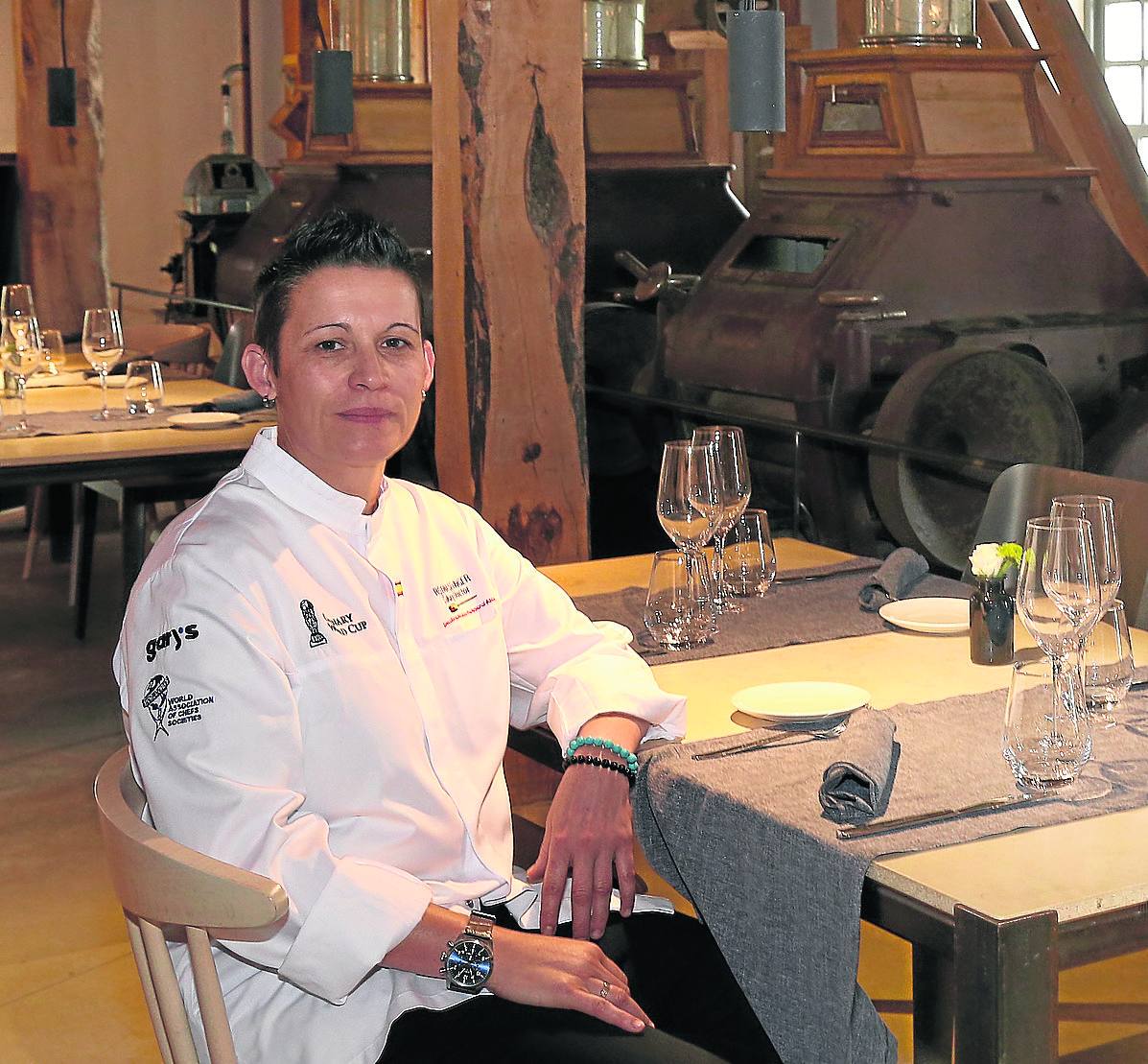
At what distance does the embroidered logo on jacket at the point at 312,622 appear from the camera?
1.81 metres

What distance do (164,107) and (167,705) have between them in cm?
1126

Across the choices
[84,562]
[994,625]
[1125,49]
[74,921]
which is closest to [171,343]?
[84,562]

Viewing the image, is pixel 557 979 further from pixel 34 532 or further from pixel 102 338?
pixel 34 532

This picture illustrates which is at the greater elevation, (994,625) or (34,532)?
(994,625)

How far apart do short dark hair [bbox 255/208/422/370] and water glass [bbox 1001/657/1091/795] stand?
841 mm

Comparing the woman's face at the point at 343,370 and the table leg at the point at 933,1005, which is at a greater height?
the woman's face at the point at 343,370

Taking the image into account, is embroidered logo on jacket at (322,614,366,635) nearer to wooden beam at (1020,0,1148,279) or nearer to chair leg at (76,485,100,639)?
chair leg at (76,485,100,639)

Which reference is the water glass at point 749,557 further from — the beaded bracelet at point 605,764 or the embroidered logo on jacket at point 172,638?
the embroidered logo on jacket at point 172,638

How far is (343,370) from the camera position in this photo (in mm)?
1928

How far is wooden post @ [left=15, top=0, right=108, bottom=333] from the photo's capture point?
7.48m

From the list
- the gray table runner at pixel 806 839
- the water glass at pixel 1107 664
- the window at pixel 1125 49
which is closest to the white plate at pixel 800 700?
the gray table runner at pixel 806 839

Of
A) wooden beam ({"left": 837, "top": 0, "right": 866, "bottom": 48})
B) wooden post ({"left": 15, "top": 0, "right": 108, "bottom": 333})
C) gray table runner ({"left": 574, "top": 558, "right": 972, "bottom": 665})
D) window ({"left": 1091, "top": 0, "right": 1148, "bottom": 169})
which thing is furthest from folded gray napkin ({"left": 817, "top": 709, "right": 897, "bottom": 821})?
window ({"left": 1091, "top": 0, "right": 1148, "bottom": 169})

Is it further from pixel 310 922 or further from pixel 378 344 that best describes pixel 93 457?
pixel 310 922

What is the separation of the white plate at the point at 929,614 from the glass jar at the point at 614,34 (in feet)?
13.4
